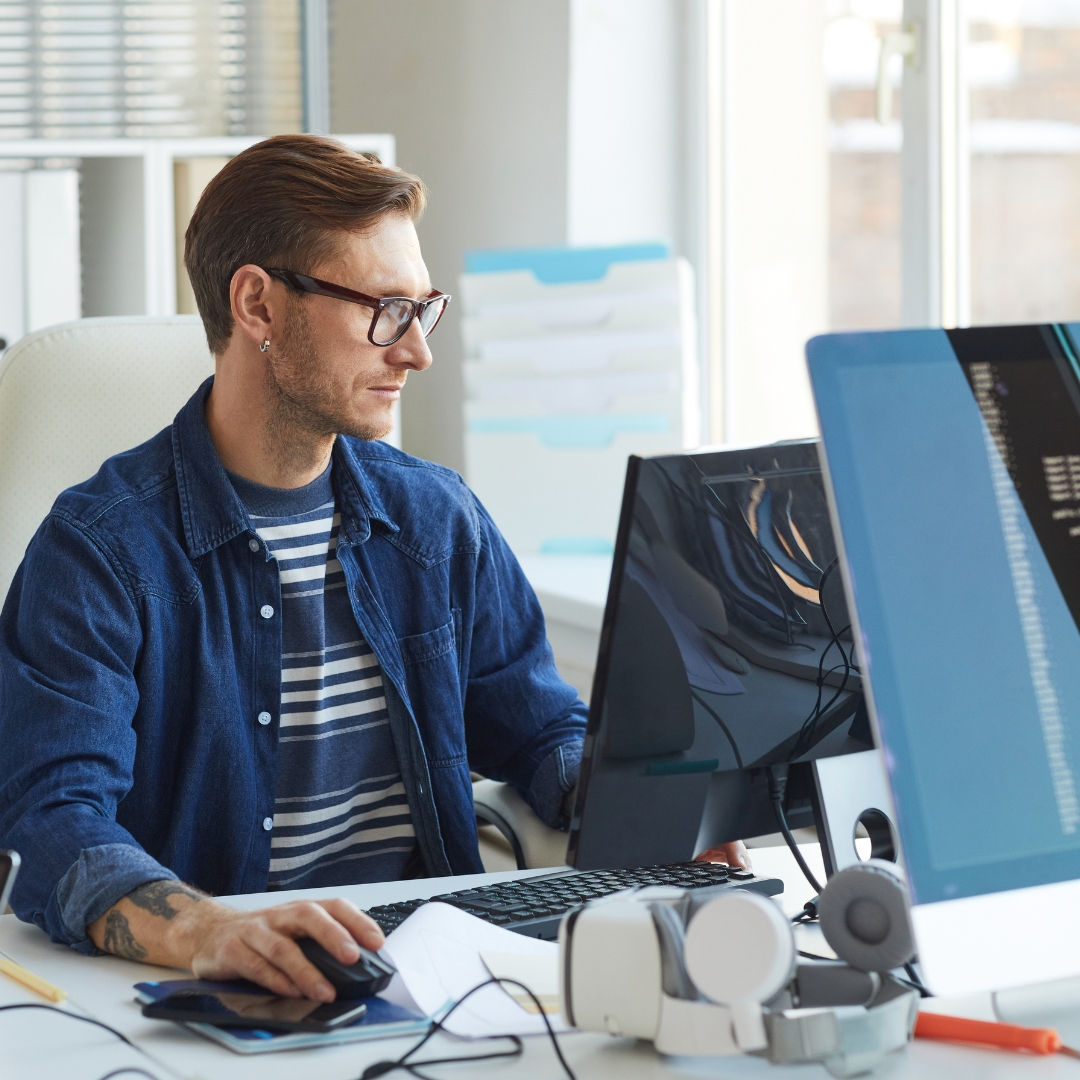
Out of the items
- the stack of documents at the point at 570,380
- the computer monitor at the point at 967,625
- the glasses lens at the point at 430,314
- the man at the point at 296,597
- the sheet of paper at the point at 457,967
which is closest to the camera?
the computer monitor at the point at 967,625

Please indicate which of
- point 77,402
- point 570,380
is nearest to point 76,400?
point 77,402

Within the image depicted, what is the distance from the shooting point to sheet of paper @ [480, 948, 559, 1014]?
89 centimetres

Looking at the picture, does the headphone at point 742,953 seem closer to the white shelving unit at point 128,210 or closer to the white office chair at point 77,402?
the white office chair at point 77,402

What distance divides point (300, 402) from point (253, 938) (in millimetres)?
613

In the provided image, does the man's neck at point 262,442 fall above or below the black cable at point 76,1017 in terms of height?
above

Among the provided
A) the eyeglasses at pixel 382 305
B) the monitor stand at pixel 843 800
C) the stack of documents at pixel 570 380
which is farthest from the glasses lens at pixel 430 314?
the stack of documents at pixel 570 380

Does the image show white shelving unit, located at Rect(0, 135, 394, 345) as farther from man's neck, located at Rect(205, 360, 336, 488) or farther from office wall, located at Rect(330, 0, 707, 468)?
man's neck, located at Rect(205, 360, 336, 488)

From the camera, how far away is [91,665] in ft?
3.83

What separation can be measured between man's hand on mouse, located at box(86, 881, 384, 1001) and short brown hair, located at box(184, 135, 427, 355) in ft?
2.10

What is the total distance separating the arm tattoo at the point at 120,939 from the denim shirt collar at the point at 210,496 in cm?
39

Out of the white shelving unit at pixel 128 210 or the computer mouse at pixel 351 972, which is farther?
the white shelving unit at pixel 128 210

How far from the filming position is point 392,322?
1357mm

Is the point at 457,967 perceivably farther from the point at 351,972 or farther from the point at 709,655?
the point at 709,655

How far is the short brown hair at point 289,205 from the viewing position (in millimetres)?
1354
